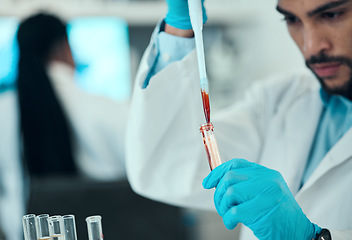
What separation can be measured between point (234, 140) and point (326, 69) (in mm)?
320

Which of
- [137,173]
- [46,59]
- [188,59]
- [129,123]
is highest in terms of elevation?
[46,59]

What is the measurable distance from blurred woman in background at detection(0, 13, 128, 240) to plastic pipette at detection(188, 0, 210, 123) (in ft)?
3.53

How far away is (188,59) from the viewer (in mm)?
979

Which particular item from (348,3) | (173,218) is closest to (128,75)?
(173,218)

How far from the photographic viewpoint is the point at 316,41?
95 cm

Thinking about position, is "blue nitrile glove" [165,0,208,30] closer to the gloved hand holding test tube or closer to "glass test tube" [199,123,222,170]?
the gloved hand holding test tube

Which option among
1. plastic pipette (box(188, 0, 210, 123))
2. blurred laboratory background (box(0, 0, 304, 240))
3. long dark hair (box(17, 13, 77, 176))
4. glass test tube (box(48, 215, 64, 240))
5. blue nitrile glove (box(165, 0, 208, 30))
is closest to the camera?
glass test tube (box(48, 215, 64, 240))

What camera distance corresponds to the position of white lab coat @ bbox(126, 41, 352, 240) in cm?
98

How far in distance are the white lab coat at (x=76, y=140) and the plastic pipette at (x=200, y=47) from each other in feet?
3.70

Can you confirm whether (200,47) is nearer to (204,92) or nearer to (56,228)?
(204,92)

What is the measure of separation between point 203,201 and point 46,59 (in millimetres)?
1160

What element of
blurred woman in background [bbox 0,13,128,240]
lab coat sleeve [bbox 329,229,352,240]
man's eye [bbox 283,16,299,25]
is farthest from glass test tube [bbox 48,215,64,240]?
blurred woman in background [bbox 0,13,128,240]

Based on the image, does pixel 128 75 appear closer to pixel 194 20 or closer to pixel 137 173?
pixel 137 173

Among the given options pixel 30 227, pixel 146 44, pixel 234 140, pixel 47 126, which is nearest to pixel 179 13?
pixel 234 140
